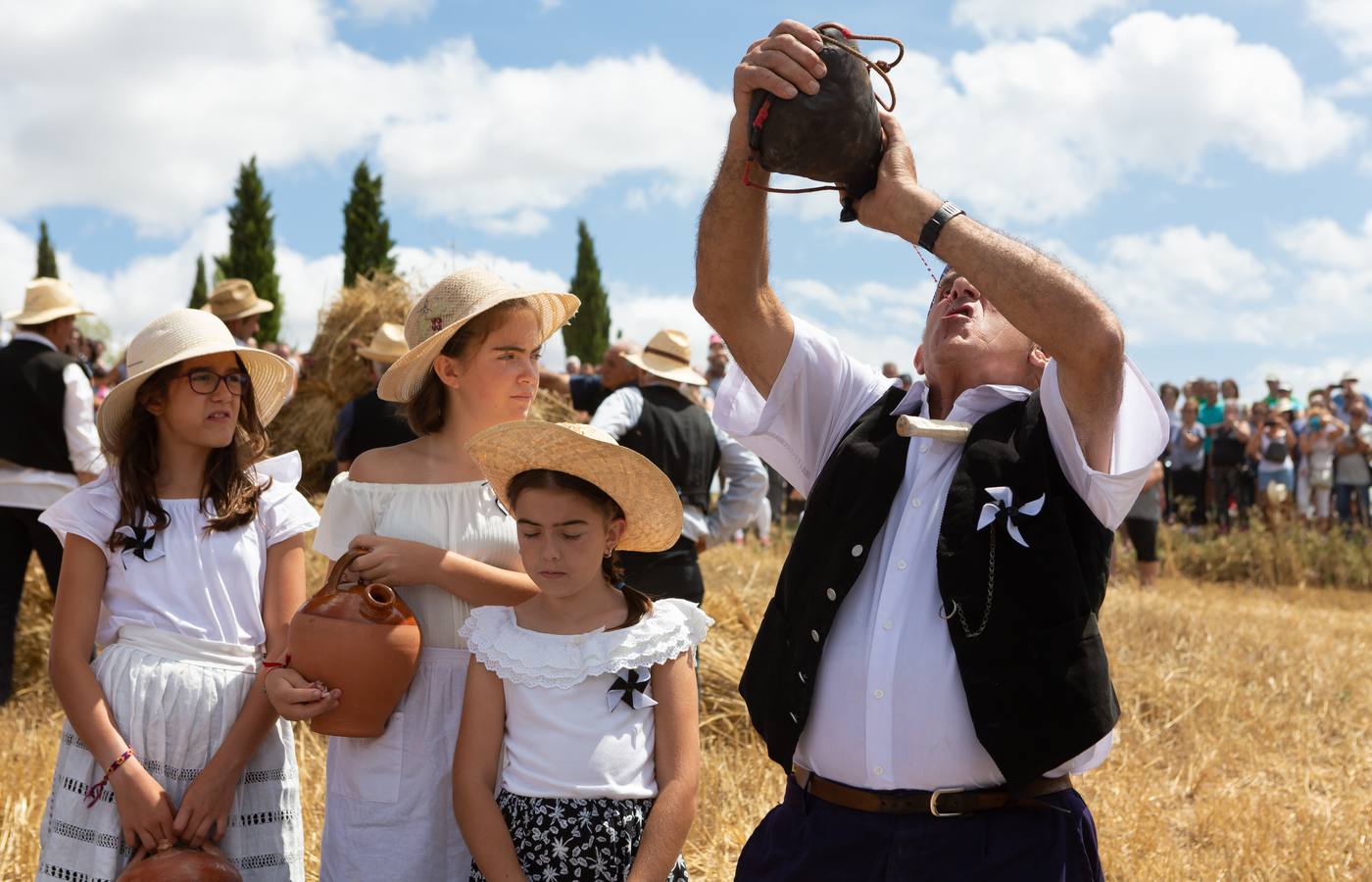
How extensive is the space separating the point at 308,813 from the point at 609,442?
248cm

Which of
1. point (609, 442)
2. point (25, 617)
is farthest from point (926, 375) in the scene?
point (25, 617)

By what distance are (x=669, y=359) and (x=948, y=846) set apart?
4.21 m

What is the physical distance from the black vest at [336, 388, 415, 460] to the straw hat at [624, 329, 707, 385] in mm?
1251

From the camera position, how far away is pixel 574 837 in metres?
2.68

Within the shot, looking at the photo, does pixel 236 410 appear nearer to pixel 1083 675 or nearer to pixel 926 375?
pixel 926 375

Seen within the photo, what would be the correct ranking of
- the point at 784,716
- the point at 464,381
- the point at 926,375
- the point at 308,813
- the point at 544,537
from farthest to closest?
the point at 308,813
the point at 464,381
the point at 544,537
the point at 926,375
the point at 784,716

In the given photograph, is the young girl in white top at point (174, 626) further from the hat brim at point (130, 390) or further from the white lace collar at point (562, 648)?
the white lace collar at point (562, 648)

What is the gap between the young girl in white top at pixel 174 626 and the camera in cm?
291

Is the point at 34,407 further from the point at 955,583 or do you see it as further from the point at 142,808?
the point at 955,583

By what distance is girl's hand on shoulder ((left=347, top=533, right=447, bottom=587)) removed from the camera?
285 cm

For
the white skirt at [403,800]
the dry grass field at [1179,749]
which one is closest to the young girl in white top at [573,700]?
the white skirt at [403,800]

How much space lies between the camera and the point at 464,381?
3.16 meters

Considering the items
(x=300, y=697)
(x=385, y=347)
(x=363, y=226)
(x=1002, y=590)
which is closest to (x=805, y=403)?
(x=1002, y=590)

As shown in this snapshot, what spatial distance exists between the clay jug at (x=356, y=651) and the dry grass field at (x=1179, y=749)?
5.62 ft
